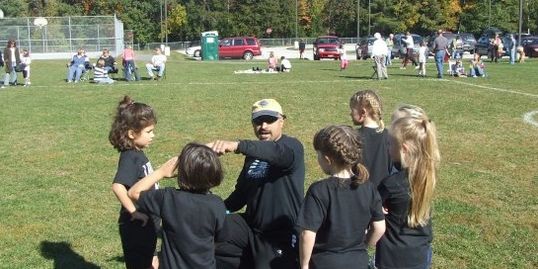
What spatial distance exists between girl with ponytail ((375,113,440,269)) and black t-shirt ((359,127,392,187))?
73 cm

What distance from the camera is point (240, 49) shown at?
47625 millimetres

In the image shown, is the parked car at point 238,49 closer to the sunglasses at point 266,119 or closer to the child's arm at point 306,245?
the sunglasses at point 266,119

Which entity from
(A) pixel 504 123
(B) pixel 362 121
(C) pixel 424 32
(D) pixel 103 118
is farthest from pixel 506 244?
(C) pixel 424 32

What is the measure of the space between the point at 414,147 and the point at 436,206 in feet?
12.4

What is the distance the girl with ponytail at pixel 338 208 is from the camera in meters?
3.52

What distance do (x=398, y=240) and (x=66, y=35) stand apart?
4971 cm

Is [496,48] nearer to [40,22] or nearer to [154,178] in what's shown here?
[40,22]

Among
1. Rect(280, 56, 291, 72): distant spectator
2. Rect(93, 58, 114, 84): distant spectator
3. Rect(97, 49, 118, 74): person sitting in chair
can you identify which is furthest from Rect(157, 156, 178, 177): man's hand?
Rect(280, 56, 291, 72): distant spectator

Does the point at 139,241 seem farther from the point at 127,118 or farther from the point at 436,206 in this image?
the point at 436,206

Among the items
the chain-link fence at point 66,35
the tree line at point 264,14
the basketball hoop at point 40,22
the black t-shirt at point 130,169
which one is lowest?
the black t-shirt at point 130,169

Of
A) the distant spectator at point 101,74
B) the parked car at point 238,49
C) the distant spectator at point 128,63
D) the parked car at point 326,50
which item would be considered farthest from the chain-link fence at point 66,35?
the distant spectator at point 101,74

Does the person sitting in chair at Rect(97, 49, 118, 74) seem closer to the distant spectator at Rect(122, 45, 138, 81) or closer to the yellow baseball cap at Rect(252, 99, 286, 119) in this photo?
the distant spectator at Rect(122, 45, 138, 81)

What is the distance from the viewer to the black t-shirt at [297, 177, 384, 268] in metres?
3.51

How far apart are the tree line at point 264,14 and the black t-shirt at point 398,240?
7630cm
